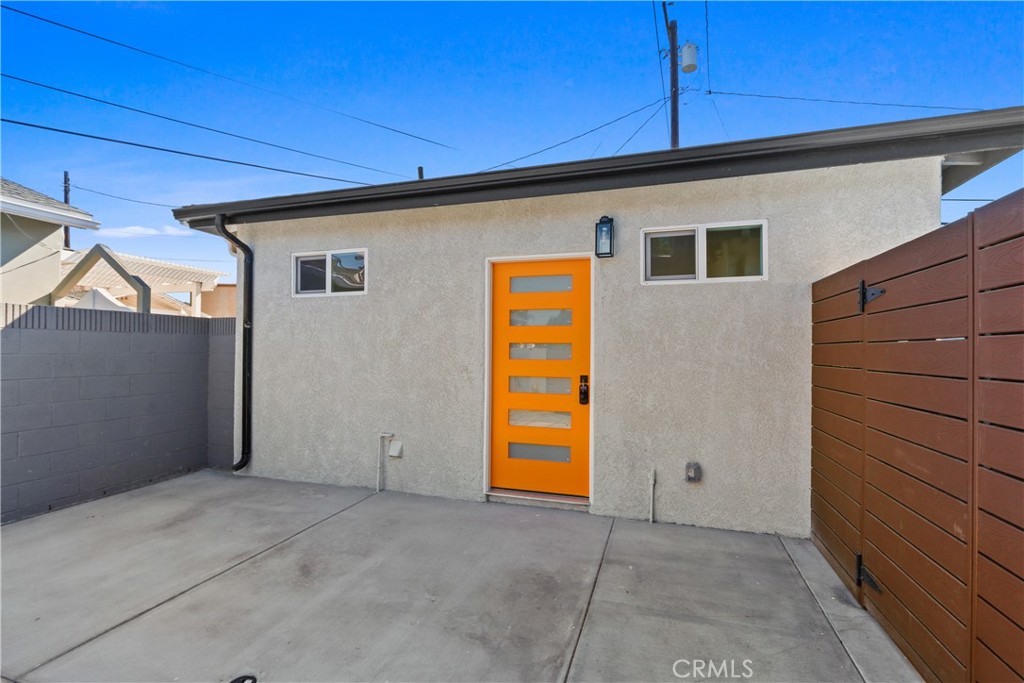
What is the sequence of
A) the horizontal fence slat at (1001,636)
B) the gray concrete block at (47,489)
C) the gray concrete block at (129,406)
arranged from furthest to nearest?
the gray concrete block at (129,406) < the gray concrete block at (47,489) < the horizontal fence slat at (1001,636)

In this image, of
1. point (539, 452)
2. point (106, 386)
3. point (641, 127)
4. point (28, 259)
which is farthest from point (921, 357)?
point (28, 259)

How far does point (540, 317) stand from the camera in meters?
4.77

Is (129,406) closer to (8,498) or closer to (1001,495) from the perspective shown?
(8,498)

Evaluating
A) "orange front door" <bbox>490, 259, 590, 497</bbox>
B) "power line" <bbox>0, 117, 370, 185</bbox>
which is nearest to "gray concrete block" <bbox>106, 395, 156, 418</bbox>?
"orange front door" <bbox>490, 259, 590, 497</bbox>

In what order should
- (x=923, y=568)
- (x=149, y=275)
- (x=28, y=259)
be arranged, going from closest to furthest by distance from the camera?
(x=923, y=568) < (x=28, y=259) < (x=149, y=275)

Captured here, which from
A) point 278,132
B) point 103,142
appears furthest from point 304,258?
point 278,132

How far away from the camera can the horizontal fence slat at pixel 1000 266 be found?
1604mm

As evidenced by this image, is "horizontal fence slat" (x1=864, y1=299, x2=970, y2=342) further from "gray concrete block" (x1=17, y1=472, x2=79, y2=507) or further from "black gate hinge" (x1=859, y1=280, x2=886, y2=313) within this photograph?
"gray concrete block" (x1=17, y1=472, x2=79, y2=507)

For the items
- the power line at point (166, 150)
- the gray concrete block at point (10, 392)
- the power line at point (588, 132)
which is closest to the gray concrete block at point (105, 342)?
the gray concrete block at point (10, 392)

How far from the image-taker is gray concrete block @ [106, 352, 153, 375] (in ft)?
16.4

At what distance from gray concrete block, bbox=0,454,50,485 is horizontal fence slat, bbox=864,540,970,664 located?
21.9ft

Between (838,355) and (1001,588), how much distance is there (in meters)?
1.89

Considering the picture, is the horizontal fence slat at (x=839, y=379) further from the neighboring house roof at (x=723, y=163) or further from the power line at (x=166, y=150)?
the power line at (x=166, y=150)

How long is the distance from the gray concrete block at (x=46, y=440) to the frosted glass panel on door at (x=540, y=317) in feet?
14.8
